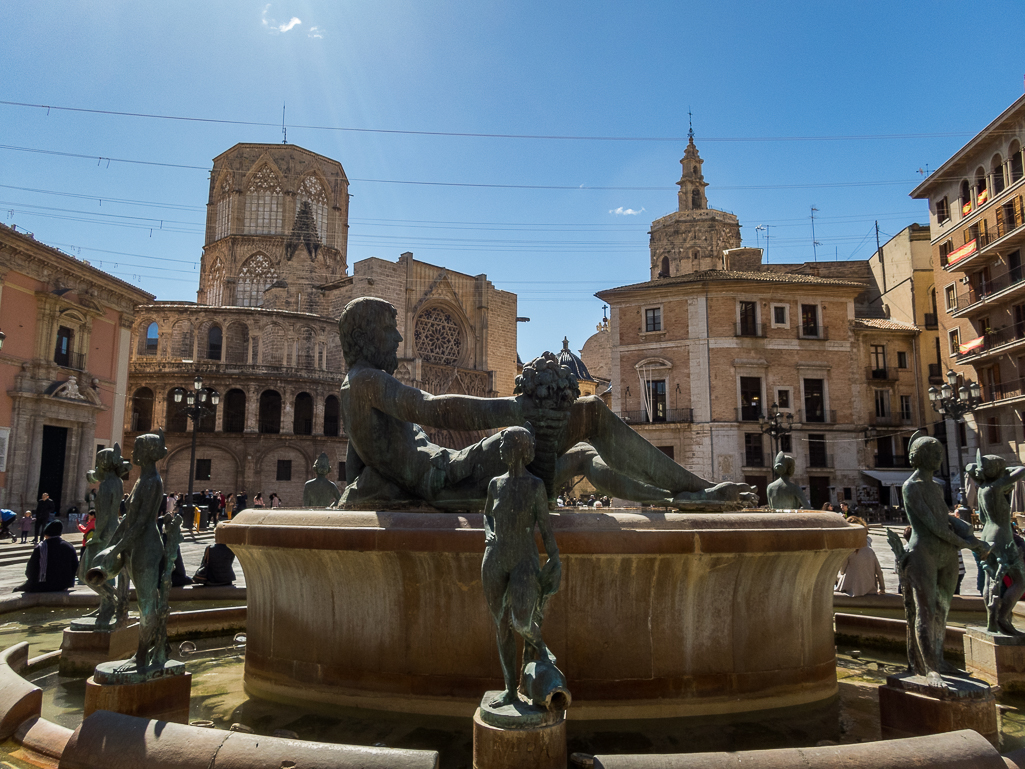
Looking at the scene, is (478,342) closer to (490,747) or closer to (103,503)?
(103,503)

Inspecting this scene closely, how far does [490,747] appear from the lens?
2.53 meters

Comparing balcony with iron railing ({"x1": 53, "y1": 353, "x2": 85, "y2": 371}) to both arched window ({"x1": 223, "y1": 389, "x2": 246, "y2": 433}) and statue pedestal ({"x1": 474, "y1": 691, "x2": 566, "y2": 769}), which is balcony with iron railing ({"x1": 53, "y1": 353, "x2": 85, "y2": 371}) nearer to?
arched window ({"x1": 223, "y1": 389, "x2": 246, "y2": 433})

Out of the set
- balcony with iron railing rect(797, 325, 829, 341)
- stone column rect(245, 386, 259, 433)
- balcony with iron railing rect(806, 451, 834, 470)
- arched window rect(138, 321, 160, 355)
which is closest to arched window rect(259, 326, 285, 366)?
stone column rect(245, 386, 259, 433)

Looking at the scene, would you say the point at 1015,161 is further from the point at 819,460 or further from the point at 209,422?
the point at 209,422

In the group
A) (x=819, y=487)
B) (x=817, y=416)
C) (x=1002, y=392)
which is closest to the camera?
(x=1002, y=392)

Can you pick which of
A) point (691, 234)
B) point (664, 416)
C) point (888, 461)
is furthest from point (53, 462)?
point (691, 234)

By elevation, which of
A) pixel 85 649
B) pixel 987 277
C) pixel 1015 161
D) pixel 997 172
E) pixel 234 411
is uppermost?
pixel 997 172

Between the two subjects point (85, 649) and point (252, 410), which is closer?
point (85, 649)

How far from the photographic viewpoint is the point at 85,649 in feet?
15.8

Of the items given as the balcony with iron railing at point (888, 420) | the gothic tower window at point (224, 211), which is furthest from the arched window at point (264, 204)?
the balcony with iron railing at point (888, 420)

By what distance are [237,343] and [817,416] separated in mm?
30167

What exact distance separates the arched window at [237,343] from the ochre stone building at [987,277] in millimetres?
34368

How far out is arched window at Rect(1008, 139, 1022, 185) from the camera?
2664cm

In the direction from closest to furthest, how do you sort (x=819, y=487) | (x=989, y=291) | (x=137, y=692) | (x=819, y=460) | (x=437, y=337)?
(x=137, y=692) → (x=989, y=291) → (x=819, y=487) → (x=819, y=460) → (x=437, y=337)
